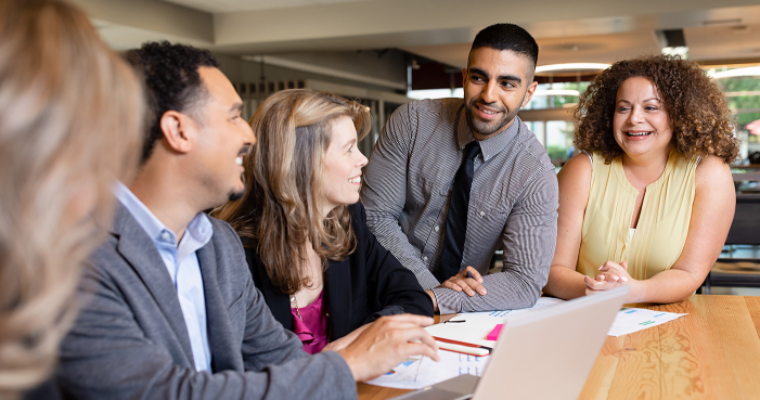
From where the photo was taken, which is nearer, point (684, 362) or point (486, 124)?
point (684, 362)

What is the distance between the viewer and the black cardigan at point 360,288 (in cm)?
156

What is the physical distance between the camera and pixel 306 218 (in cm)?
162

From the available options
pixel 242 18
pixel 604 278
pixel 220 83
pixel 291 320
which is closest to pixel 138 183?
pixel 220 83

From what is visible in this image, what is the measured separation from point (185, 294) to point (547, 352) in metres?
0.62

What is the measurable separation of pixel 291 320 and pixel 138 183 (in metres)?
0.65

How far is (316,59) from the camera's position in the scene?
9.45 metres

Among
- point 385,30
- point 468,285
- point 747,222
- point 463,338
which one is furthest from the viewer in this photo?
point 385,30

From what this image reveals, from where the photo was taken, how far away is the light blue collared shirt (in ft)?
3.49

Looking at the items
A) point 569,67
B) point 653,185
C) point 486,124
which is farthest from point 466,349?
point 569,67

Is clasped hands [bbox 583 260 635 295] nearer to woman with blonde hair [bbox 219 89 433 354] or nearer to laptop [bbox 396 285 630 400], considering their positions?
woman with blonde hair [bbox 219 89 433 354]

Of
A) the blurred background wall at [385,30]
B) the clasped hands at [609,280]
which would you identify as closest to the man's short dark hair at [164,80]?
the clasped hands at [609,280]

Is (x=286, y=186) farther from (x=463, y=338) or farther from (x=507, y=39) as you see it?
(x=507, y=39)

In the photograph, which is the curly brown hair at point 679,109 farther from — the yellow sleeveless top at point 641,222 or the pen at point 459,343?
the pen at point 459,343

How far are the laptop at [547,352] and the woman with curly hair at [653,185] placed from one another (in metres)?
1.02
